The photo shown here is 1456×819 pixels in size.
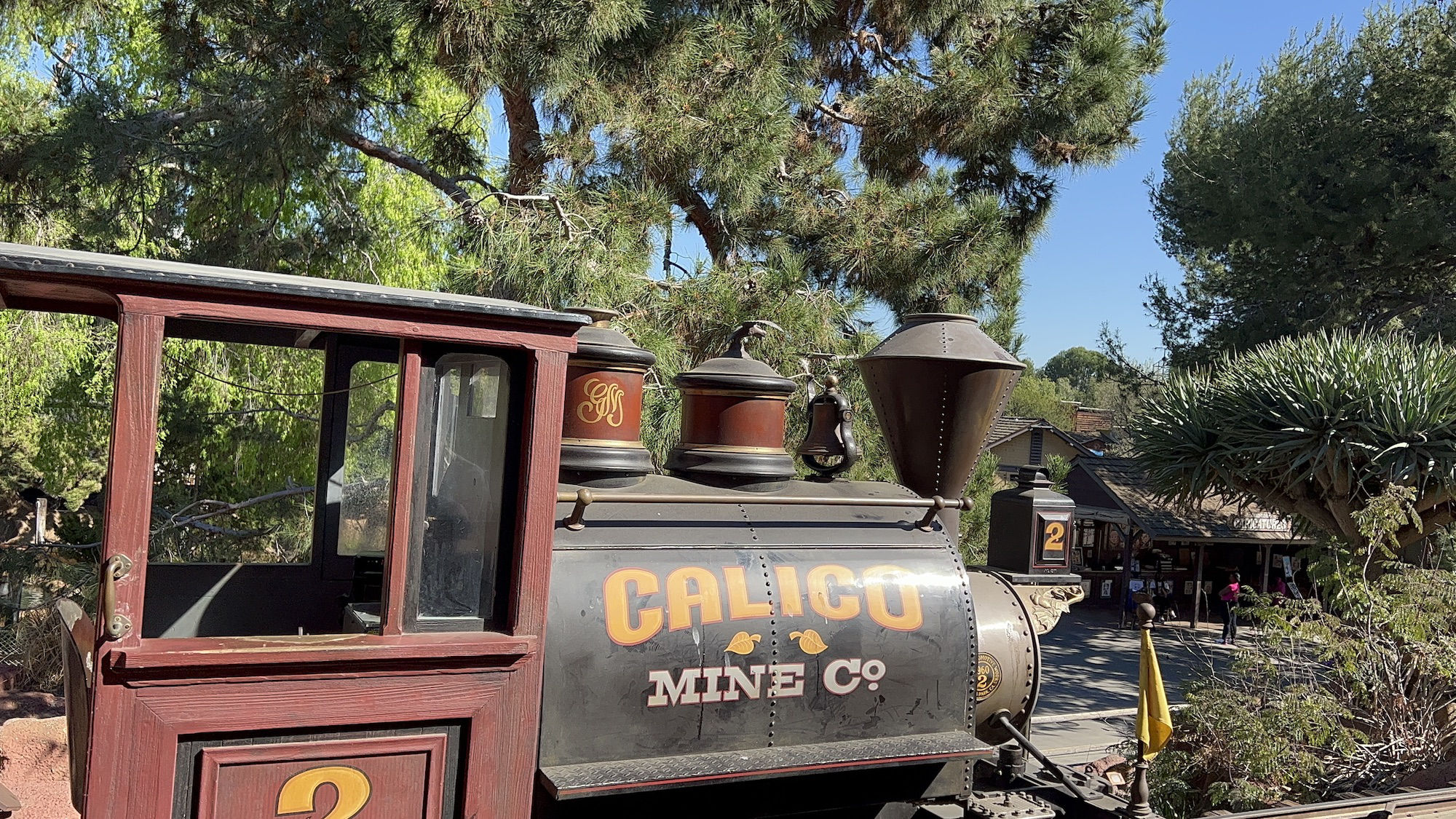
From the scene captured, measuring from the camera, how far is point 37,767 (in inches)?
296

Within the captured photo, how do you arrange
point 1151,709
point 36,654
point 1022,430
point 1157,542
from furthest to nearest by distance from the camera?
1. point 1022,430
2. point 1157,542
3. point 36,654
4. point 1151,709

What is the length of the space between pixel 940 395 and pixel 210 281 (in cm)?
335

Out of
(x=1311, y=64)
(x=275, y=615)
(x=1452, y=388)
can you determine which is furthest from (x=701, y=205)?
(x=1311, y=64)

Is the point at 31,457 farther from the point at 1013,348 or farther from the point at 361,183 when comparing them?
the point at 1013,348

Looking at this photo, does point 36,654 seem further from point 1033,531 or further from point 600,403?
point 1033,531

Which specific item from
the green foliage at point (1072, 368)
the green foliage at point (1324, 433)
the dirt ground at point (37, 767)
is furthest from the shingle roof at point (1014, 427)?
the green foliage at point (1072, 368)

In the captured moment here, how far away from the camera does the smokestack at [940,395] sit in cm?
517

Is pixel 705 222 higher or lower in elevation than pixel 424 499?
higher

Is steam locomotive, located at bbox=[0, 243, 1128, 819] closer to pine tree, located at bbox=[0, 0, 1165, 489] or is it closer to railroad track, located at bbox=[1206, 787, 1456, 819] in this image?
railroad track, located at bbox=[1206, 787, 1456, 819]

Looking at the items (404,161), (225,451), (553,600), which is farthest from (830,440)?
(225,451)

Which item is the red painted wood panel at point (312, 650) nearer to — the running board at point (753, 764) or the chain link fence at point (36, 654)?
the running board at point (753, 764)

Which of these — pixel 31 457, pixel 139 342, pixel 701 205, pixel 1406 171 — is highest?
pixel 1406 171

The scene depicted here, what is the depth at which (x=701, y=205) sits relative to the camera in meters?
10.4

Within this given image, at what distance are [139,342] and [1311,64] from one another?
22289 millimetres
